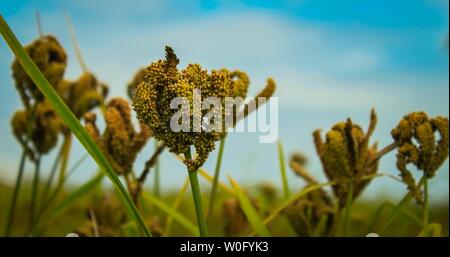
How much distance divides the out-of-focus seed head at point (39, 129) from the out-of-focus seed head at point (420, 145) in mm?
1274

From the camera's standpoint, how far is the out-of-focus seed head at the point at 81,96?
203 cm

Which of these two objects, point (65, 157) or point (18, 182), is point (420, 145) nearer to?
point (18, 182)

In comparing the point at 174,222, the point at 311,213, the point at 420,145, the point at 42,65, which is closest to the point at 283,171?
the point at 311,213

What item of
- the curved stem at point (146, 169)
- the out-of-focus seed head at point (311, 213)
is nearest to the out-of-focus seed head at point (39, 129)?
the curved stem at point (146, 169)

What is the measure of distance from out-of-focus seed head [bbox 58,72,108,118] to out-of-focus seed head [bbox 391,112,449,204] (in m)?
1.17

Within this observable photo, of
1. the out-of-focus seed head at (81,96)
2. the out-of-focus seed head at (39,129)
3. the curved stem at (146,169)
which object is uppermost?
the out-of-focus seed head at (81,96)

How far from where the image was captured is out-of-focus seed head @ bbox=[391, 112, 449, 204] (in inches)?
51.1

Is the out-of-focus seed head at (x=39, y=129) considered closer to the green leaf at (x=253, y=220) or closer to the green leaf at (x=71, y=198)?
the green leaf at (x=71, y=198)

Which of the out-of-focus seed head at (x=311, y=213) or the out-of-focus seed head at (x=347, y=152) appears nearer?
the out-of-focus seed head at (x=347, y=152)

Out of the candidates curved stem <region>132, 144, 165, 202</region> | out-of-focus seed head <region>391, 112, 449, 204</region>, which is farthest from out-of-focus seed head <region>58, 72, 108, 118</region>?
out-of-focus seed head <region>391, 112, 449, 204</region>

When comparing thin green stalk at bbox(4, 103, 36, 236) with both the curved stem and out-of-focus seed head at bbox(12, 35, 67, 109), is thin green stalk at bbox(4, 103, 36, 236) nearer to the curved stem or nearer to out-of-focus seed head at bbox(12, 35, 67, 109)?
out-of-focus seed head at bbox(12, 35, 67, 109)

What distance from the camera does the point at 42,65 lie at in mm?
1774

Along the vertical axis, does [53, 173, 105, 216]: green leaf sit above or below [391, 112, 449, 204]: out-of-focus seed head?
below
